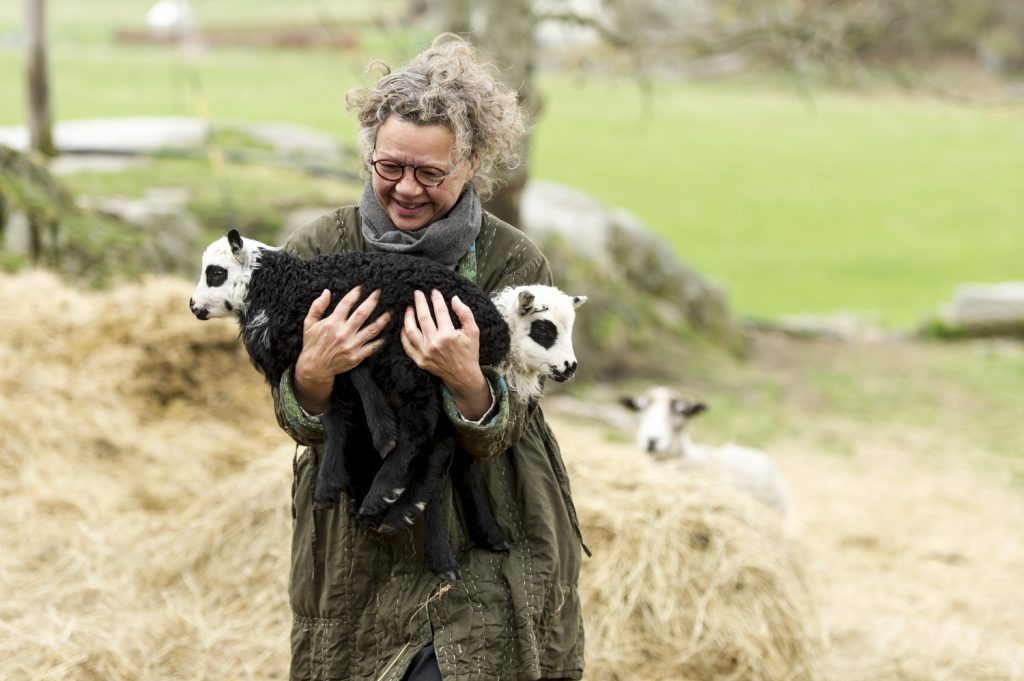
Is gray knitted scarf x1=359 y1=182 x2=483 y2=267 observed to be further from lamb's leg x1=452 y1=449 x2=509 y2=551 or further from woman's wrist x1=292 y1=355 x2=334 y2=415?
lamb's leg x1=452 y1=449 x2=509 y2=551

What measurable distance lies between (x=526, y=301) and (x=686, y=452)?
15.2ft

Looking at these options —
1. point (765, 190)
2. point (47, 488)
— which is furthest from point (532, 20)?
point (765, 190)

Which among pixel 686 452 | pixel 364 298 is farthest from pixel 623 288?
pixel 364 298

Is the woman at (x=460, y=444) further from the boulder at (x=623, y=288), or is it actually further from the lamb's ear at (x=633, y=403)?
the boulder at (x=623, y=288)

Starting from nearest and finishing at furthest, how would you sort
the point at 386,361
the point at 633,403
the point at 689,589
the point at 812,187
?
the point at 386,361, the point at 689,589, the point at 633,403, the point at 812,187

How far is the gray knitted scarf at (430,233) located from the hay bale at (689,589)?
8.43ft

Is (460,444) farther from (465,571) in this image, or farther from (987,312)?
(987,312)

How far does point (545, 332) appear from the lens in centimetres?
355

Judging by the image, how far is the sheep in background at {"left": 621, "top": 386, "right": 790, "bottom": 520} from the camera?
25.3 ft

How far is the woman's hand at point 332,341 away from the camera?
10.7 feet

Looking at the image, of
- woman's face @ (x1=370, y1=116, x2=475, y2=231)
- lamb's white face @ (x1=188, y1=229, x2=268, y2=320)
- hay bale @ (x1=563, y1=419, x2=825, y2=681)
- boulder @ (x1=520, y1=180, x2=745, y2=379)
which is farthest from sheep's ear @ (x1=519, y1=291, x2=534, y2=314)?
boulder @ (x1=520, y1=180, x2=745, y2=379)

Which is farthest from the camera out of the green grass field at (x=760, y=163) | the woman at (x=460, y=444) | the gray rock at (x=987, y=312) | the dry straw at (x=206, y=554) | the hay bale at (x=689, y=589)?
the green grass field at (x=760, y=163)

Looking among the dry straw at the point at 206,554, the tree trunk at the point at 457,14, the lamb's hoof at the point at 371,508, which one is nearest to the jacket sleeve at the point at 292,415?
the lamb's hoof at the point at 371,508

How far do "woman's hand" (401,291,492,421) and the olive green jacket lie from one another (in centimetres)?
6
